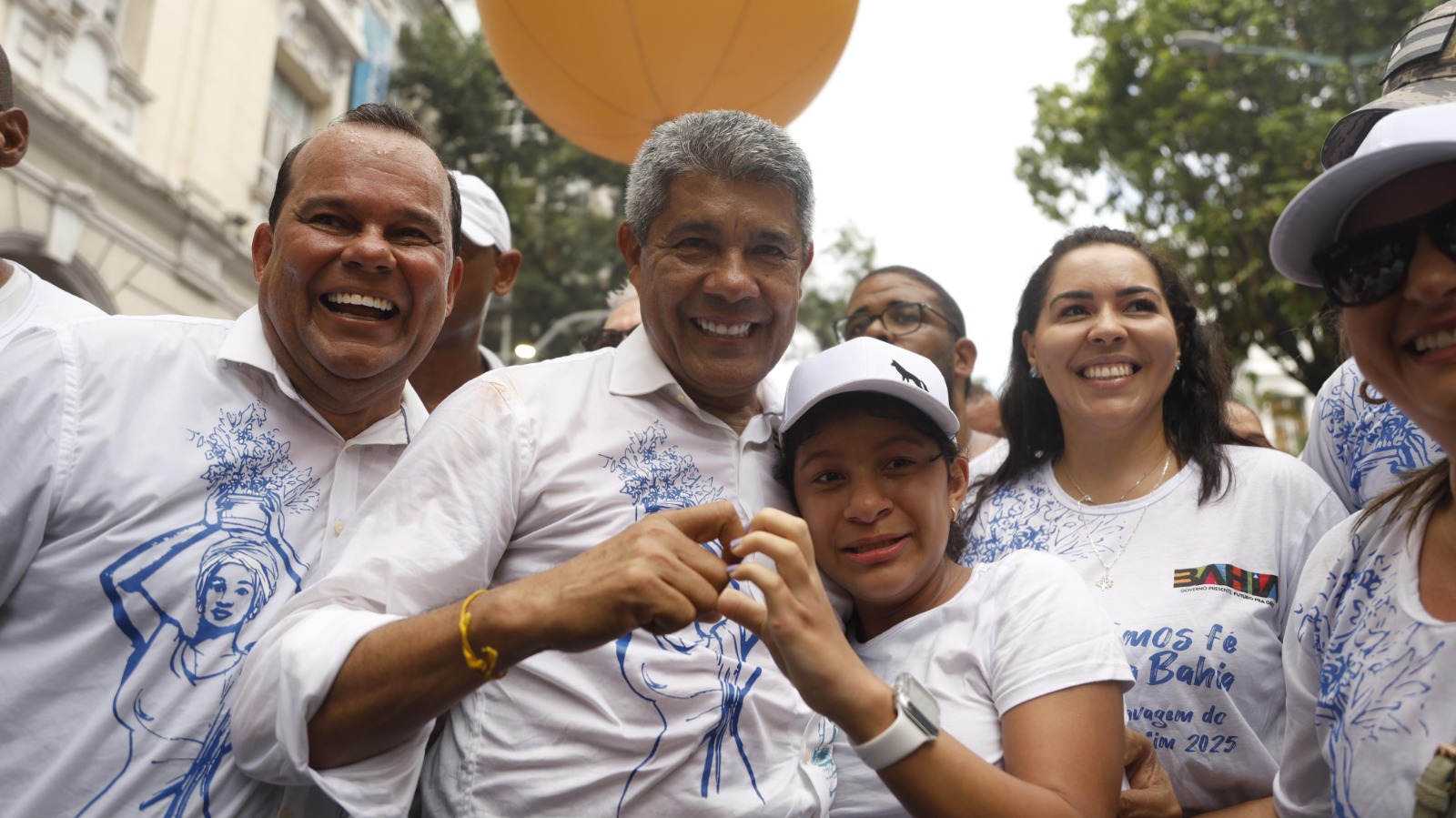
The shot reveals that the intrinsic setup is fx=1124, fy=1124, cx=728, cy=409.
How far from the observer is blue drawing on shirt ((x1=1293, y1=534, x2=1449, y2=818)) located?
5.88 feet

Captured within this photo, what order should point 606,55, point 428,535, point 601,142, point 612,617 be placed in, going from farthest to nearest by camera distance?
1. point 601,142
2. point 606,55
3. point 428,535
4. point 612,617

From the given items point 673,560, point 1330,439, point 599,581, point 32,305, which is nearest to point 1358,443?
point 1330,439

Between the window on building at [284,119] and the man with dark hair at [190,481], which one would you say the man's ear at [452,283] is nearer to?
the man with dark hair at [190,481]

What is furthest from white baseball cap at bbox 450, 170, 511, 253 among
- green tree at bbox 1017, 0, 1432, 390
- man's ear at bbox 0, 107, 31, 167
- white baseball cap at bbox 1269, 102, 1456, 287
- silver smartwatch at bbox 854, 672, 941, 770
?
green tree at bbox 1017, 0, 1432, 390

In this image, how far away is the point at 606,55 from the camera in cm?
441

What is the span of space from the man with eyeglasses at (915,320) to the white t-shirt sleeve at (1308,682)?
2812 mm

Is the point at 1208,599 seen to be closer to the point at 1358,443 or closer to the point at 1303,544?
the point at 1303,544

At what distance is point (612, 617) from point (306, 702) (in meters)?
0.56

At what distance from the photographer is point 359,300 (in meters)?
2.54

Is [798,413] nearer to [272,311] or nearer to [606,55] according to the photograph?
[272,311]

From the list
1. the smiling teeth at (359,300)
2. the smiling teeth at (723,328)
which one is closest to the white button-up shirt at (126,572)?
the smiling teeth at (359,300)

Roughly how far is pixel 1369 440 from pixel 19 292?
3.75 metres

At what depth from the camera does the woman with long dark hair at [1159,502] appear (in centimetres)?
272

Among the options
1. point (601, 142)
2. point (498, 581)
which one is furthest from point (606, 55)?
point (498, 581)
